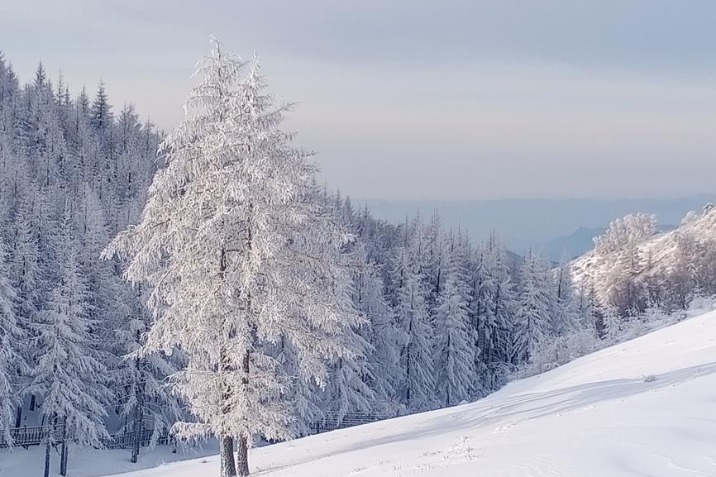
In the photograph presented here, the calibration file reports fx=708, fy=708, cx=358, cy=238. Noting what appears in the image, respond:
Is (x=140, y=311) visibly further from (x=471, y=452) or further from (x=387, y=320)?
(x=471, y=452)

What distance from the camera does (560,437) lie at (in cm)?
1141

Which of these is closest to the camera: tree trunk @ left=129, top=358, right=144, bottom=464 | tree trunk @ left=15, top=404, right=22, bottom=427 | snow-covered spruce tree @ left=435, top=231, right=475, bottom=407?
tree trunk @ left=129, top=358, right=144, bottom=464

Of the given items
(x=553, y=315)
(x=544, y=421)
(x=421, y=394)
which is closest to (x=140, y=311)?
(x=421, y=394)

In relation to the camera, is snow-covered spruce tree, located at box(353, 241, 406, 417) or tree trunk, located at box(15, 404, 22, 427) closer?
tree trunk, located at box(15, 404, 22, 427)

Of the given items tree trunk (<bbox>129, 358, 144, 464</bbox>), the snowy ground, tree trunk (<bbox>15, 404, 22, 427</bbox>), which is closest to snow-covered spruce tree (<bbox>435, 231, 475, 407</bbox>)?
tree trunk (<bbox>129, 358, 144, 464</bbox>)

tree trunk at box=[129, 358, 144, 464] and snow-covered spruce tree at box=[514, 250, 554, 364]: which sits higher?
snow-covered spruce tree at box=[514, 250, 554, 364]

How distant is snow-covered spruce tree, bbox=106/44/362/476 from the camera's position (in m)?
15.9

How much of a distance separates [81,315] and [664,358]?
3270 cm

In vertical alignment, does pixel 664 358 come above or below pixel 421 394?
above

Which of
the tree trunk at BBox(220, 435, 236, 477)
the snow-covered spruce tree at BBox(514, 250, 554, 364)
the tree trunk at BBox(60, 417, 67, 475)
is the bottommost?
the tree trunk at BBox(60, 417, 67, 475)

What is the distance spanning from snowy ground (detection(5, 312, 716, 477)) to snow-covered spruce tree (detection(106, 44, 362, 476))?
84.0 inches

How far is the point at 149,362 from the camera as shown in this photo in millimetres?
45219

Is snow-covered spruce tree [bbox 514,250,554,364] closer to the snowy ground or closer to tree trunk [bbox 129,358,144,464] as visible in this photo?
tree trunk [bbox 129,358,144,464]

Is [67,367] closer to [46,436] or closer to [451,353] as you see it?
[46,436]
